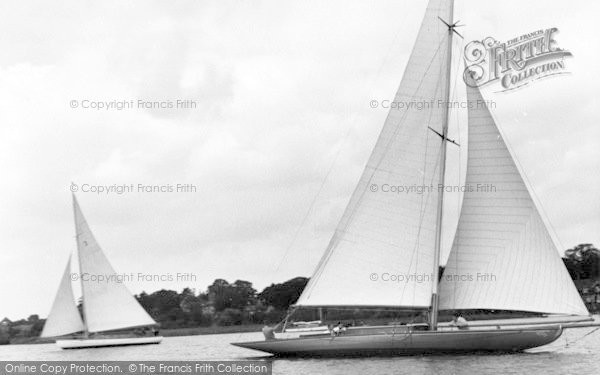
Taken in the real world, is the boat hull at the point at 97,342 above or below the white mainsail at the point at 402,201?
below

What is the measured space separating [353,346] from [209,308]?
283ft

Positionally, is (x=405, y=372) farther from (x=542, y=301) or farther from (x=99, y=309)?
(x=99, y=309)

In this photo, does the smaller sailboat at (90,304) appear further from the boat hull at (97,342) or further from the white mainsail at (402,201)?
the white mainsail at (402,201)

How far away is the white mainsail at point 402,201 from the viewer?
1369 inches

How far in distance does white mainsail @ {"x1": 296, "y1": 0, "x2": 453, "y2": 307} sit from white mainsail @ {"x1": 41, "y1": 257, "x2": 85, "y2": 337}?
3192 cm

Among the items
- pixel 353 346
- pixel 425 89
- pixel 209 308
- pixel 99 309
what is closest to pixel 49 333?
pixel 99 309

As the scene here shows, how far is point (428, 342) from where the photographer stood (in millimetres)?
33750

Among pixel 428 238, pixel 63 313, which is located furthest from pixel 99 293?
pixel 428 238

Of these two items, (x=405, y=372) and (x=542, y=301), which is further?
(x=542, y=301)

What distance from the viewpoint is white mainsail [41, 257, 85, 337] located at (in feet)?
205

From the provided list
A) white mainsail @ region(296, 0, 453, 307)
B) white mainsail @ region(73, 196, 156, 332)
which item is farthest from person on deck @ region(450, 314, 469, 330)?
white mainsail @ region(73, 196, 156, 332)

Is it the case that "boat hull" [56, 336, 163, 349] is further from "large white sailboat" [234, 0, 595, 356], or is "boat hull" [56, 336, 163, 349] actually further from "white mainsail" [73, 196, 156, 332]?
"large white sailboat" [234, 0, 595, 356]

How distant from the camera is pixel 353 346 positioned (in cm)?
3472

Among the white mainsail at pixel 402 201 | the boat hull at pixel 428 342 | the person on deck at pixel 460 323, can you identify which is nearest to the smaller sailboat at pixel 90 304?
the boat hull at pixel 428 342
